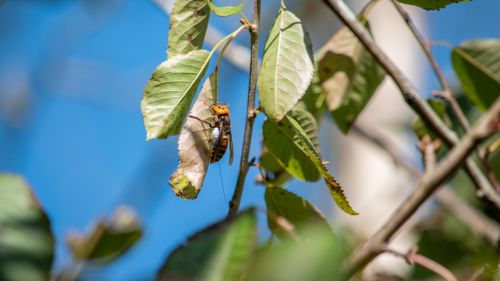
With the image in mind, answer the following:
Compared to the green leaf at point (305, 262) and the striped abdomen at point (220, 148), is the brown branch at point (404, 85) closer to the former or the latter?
the striped abdomen at point (220, 148)

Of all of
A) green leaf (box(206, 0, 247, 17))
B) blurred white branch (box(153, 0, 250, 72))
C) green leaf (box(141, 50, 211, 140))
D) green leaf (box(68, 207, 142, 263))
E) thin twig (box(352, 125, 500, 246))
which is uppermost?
green leaf (box(206, 0, 247, 17))

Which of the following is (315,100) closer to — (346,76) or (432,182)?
(346,76)

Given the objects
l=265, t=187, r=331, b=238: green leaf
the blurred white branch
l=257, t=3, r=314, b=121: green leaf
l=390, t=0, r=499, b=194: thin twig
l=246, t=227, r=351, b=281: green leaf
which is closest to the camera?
l=246, t=227, r=351, b=281: green leaf

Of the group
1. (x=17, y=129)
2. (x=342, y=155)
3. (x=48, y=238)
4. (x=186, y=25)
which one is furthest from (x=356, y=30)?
(x=17, y=129)

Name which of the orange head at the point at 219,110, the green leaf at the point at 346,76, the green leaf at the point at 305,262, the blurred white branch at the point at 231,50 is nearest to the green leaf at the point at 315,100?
the green leaf at the point at 346,76

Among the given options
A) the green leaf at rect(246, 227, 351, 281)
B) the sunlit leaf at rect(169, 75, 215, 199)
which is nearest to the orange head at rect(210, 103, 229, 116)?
the sunlit leaf at rect(169, 75, 215, 199)

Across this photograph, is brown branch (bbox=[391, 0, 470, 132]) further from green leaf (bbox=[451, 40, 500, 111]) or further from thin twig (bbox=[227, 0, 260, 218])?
thin twig (bbox=[227, 0, 260, 218])

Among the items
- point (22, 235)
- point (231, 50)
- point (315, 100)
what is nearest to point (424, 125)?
point (315, 100)
